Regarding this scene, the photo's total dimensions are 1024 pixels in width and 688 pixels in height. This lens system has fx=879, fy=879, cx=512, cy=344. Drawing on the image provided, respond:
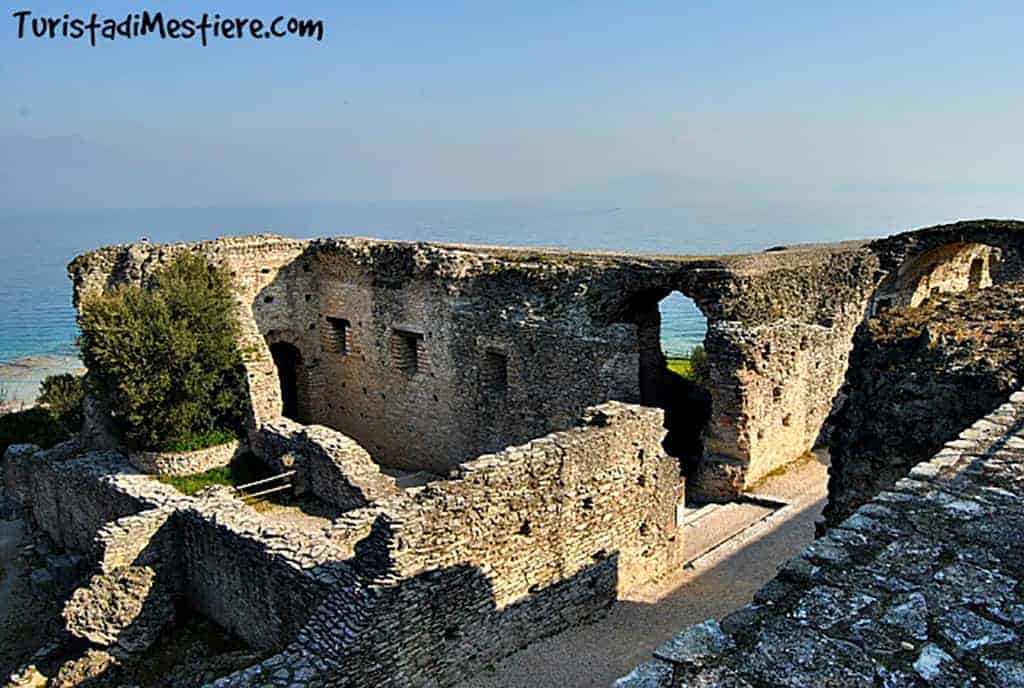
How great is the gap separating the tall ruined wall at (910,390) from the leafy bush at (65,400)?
17.6 meters

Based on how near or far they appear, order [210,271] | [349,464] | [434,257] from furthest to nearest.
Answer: [210,271] < [434,257] < [349,464]

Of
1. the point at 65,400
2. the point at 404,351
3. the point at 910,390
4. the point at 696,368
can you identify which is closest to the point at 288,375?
the point at 404,351

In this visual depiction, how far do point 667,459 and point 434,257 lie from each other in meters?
6.93

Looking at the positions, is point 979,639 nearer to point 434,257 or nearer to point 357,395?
point 434,257

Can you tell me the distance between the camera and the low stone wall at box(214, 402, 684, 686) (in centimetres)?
802

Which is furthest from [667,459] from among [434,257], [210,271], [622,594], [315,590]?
[210,271]

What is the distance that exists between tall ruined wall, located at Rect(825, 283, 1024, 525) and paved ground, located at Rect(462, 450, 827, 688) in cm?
294

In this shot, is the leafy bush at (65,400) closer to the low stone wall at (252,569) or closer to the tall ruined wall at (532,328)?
the tall ruined wall at (532,328)

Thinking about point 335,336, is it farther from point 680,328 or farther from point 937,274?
point 680,328

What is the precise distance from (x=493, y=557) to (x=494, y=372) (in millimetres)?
6959

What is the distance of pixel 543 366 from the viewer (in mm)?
14680

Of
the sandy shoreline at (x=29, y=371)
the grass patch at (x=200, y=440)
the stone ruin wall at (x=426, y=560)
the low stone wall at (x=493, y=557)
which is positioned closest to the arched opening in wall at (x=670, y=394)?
the stone ruin wall at (x=426, y=560)

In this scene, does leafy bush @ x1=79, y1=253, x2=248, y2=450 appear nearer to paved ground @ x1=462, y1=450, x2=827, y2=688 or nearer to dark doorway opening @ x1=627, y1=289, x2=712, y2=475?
dark doorway opening @ x1=627, y1=289, x2=712, y2=475

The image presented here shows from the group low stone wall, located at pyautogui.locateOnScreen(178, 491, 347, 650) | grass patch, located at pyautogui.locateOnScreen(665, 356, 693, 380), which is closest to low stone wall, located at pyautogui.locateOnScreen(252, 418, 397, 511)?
low stone wall, located at pyautogui.locateOnScreen(178, 491, 347, 650)
